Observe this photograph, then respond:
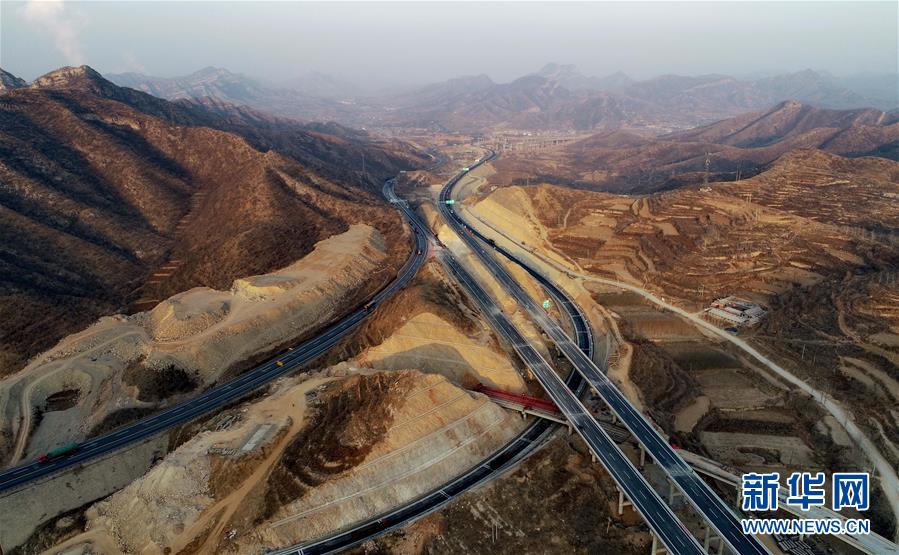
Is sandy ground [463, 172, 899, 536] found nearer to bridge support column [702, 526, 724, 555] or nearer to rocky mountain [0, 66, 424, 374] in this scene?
bridge support column [702, 526, 724, 555]

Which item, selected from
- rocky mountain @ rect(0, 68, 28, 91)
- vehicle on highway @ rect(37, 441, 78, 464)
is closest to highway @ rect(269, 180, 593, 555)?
vehicle on highway @ rect(37, 441, 78, 464)

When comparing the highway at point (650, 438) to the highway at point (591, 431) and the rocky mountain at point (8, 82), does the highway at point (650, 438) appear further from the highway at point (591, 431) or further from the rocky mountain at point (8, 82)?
the rocky mountain at point (8, 82)

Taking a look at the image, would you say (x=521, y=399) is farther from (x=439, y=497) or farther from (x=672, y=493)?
(x=672, y=493)

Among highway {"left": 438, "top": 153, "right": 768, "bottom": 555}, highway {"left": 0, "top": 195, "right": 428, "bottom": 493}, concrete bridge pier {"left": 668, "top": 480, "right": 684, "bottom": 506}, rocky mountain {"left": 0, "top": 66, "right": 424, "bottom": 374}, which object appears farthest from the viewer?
rocky mountain {"left": 0, "top": 66, "right": 424, "bottom": 374}

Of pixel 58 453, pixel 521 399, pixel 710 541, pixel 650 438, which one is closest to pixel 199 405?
pixel 58 453

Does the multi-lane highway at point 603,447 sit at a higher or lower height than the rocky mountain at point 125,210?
lower

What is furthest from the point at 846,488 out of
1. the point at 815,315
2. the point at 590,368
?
the point at 815,315

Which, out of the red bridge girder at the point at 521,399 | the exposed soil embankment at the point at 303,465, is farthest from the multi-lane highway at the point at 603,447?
the exposed soil embankment at the point at 303,465
